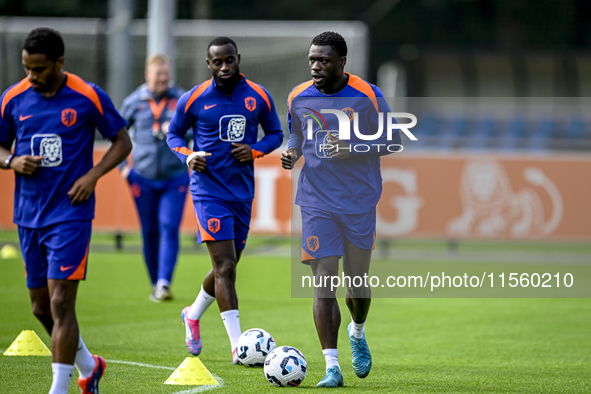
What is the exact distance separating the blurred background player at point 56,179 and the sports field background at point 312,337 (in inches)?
28.3

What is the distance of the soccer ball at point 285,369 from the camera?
5.39 m

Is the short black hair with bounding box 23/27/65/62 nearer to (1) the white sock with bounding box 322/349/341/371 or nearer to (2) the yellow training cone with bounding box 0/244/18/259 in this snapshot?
(1) the white sock with bounding box 322/349/341/371

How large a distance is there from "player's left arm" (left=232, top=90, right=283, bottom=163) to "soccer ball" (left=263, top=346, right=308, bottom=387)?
1.58 meters

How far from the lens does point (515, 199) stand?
1426 centimetres

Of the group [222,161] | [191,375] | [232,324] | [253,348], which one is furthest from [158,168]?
[191,375]

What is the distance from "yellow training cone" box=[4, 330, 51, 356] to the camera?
247 inches

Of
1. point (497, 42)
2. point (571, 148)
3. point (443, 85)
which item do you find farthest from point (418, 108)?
point (497, 42)

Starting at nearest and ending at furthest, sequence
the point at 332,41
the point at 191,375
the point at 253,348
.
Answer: the point at 191,375 → the point at 332,41 → the point at 253,348

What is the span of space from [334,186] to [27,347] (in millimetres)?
2591

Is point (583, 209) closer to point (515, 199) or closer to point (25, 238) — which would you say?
point (515, 199)

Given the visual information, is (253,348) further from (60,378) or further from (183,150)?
(60,378)

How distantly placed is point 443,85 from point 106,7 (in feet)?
41.6

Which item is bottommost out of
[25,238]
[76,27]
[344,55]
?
[25,238]

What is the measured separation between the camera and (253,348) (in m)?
6.08
